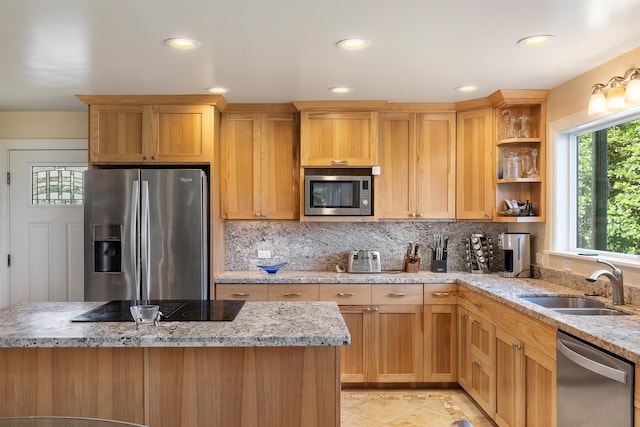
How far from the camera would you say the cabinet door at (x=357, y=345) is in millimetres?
3973

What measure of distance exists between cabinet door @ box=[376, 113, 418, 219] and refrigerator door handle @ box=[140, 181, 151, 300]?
192cm

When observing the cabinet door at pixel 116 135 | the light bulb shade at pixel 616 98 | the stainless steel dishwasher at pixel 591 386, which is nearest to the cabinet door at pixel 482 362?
the stainless steel dishwasher at pixel 591 386

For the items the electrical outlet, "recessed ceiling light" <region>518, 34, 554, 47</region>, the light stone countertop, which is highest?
"recessed ceiling light" <region>518, 34, 554, 47</region>

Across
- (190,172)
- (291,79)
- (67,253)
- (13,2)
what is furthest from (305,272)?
(13,2)

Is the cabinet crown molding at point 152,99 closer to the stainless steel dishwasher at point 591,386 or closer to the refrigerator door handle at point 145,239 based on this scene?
the refrigerator door handle at point 145,239

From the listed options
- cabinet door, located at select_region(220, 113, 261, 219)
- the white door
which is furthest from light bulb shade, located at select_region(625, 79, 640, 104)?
the white door

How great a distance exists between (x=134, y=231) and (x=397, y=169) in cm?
222

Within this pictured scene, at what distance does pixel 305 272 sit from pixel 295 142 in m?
1.15

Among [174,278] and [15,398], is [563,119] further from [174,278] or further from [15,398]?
[15,398]

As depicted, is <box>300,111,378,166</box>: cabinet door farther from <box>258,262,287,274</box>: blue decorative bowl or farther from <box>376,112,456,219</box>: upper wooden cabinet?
<box>258,262,287,274</box>: blue decorative bowl

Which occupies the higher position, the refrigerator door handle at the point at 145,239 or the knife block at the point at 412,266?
the refrigerator door handle at the point at 145,239

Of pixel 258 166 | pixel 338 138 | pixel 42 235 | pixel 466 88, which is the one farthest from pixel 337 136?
pixel 42 235

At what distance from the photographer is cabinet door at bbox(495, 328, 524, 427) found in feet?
9.21

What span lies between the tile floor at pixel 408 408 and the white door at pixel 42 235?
108 inches
